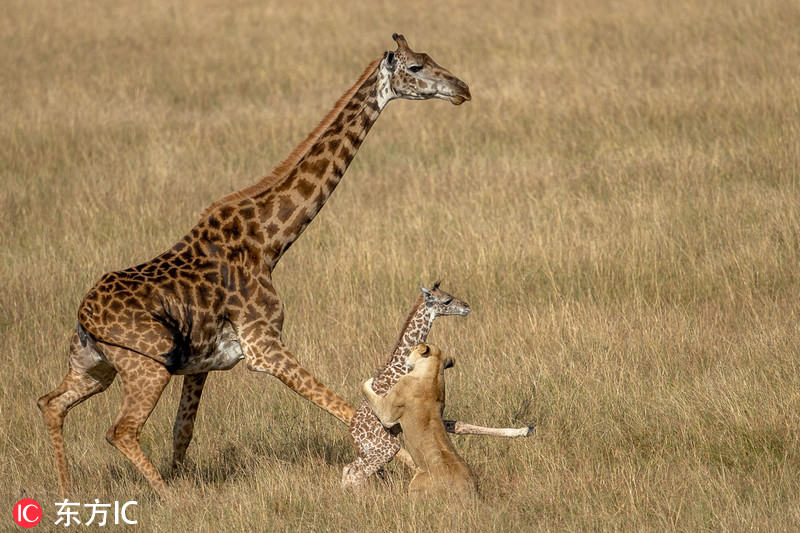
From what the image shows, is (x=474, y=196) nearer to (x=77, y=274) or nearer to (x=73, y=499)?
(x=77, y=274)

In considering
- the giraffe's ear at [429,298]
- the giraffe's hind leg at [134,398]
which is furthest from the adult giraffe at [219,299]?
the giraffe's ear at [429,298]

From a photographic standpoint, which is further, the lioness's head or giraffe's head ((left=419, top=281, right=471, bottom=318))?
giraffe's head ((left=419, top=281, right=471, bottom=318))

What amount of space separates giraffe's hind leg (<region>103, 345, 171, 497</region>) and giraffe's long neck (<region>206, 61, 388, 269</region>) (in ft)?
3.65

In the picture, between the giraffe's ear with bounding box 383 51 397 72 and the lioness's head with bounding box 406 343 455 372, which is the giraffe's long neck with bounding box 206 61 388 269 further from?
the lioness's head with bounding box 406 343 455 372

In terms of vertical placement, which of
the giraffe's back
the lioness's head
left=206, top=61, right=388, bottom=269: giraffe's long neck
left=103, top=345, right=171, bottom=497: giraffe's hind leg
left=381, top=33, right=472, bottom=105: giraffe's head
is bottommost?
left=103, top=345, right=171, bottom=497: giraffe's hind leg

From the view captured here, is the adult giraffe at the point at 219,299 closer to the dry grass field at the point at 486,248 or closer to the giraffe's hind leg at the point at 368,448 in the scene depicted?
the giraffe's hind leg at the point at 368,448

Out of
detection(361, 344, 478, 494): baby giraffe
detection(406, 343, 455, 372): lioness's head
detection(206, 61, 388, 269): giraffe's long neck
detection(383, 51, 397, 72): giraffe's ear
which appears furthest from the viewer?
detection(383, 51, 397, 72): giraffe's ear

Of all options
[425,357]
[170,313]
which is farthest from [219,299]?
[425,357]

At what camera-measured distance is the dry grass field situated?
612 centimetres

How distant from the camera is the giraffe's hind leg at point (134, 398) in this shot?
5.64 metres

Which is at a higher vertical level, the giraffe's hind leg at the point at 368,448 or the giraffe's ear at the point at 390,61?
the giraffe's ear at the point at 390,61

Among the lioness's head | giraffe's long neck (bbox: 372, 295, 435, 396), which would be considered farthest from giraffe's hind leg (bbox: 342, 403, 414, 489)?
the lioness's head

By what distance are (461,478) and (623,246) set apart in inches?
187

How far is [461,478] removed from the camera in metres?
5.55
